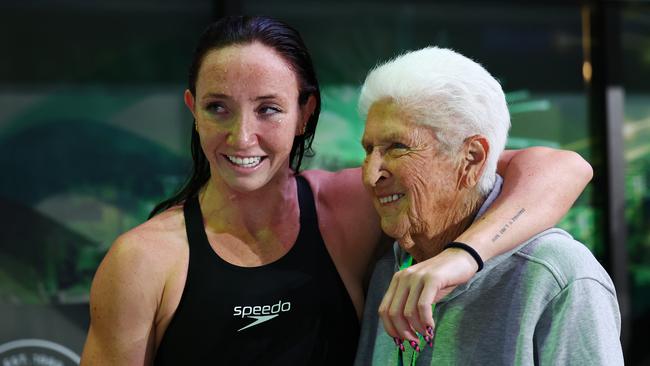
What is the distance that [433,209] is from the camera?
170 cm

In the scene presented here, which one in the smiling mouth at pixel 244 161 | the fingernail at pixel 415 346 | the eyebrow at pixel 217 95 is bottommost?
the fingernail at pixel 415 346

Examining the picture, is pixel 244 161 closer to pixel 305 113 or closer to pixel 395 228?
pixel 305 113

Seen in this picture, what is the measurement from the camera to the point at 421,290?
150 centimetres

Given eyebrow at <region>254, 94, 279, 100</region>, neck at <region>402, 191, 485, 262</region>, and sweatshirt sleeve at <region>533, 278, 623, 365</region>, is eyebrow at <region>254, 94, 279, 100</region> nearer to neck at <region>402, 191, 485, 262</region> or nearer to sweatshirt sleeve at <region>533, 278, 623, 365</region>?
neck at <region>402, 191, 485, 262</region>

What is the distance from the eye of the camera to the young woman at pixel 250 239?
5.88 ft

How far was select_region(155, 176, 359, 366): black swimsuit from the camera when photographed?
186 centimetres

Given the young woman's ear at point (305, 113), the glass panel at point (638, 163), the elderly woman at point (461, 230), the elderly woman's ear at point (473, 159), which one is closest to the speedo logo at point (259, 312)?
the elderly woman at point (461, 230)

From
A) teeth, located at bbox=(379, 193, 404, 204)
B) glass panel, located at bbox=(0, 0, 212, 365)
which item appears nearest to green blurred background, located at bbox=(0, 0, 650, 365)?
glass panel, located at bbox=(0, 0, 212, 365)

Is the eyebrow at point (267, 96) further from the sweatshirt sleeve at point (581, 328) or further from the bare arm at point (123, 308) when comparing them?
the sweatshirt sleeve at point (581, 328)

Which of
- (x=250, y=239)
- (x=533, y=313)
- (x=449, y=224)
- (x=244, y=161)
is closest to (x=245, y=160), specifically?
(x=244, y=161)

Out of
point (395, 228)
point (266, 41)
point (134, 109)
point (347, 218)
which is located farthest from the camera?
point (134, 109)

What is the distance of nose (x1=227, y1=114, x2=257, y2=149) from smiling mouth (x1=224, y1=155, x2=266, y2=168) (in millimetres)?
37

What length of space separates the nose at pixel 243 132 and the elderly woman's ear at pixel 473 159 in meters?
0.45

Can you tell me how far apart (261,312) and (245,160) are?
1.13 ft
